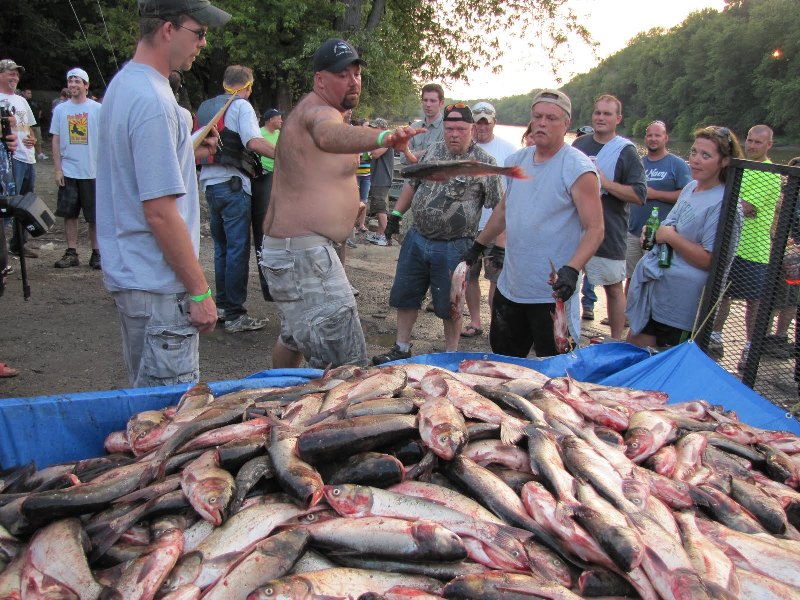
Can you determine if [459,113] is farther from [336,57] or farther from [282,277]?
[282,277]

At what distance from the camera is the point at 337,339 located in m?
3.89

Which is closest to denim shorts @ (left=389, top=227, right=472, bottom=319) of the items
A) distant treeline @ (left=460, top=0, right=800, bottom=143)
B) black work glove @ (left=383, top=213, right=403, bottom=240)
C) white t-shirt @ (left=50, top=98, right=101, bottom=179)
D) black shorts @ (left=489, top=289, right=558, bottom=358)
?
black work glove @ (left=383, top=213, right=403, bottom=240)

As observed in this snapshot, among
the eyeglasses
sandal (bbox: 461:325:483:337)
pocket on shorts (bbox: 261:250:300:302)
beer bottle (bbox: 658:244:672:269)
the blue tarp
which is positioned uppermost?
the eyeglasses

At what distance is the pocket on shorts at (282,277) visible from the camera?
389 centimetres

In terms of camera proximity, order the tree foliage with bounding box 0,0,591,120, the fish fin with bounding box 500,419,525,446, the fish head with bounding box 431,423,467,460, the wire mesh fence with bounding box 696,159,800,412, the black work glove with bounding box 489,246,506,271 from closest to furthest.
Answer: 1. the fish head with bounding box 431,423,467,460
2. the fish fin with bounding box 500,419,525,446
3. the wire mesh fence with bounding box 696,159,800,412
4. the black work glove with bounding box 489,246,506,271
5. the tree foliage with bounding box 0,0,591,120

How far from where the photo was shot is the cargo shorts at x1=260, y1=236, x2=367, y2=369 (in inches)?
151

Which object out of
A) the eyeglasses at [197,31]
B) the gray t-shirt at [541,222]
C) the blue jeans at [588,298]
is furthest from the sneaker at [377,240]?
the eyeglasses at [197,31]

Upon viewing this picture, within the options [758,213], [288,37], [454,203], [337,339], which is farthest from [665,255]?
[288,37]

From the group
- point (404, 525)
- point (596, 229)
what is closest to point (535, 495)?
point (404, 525)

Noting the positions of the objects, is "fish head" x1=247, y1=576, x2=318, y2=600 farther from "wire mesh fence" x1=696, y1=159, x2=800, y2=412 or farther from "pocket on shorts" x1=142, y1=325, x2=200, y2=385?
"wire mesh fence" x1=696, y1=159, x2=800, y2=412

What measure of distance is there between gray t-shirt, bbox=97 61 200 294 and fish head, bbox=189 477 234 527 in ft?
3.77

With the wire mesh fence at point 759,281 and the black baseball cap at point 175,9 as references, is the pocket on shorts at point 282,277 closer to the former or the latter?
the black baseball cap at point 175,9

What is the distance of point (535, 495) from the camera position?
2.30 meters

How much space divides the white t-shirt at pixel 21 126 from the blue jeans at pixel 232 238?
3172 millimetres
